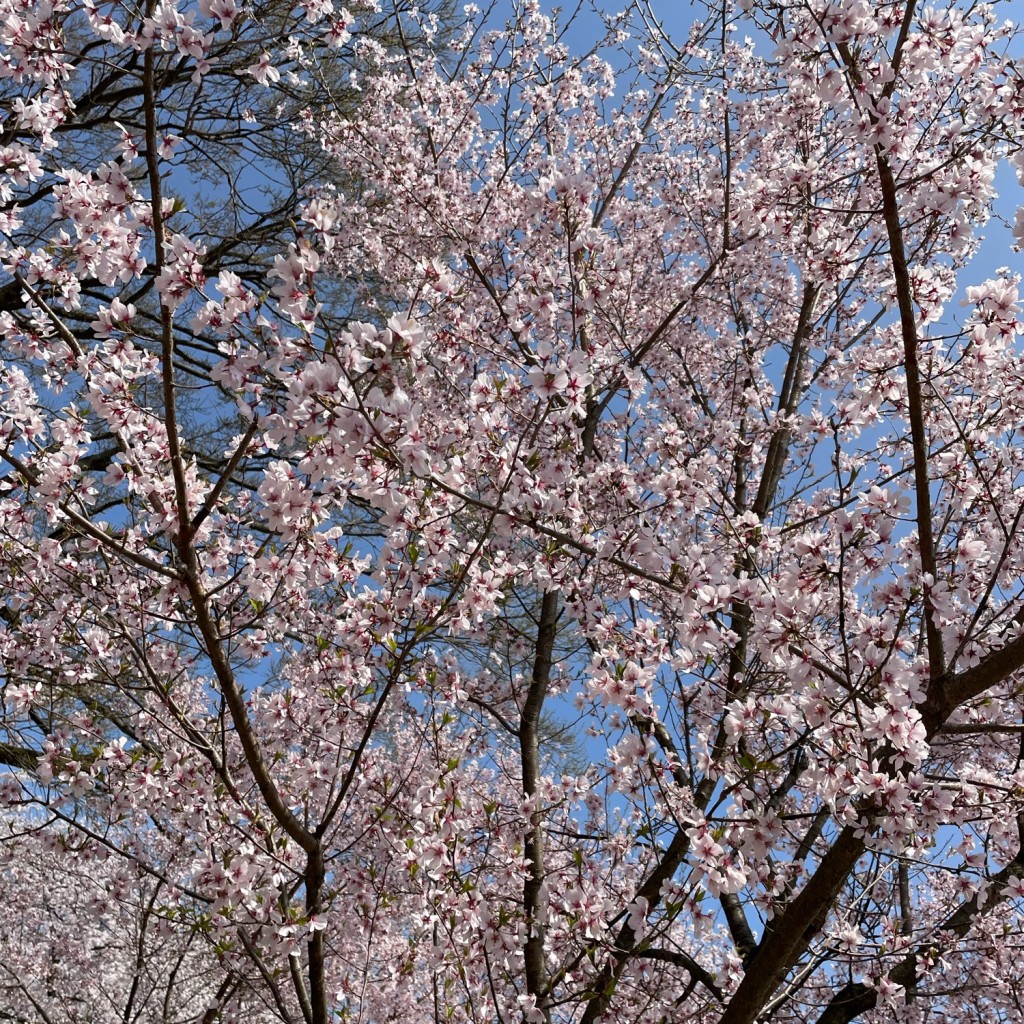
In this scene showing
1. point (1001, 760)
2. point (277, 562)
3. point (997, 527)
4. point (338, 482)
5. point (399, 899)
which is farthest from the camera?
point (1001, 760)

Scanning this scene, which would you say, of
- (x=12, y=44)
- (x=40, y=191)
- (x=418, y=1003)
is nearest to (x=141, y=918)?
(x=418, y=1003)

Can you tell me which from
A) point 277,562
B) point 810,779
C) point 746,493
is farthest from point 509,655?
point 810,779

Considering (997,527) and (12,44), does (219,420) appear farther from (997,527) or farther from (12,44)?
(997,527)

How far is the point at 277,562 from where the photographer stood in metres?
3.48

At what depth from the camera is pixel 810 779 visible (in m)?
2.86

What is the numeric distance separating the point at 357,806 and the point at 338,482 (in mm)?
4227

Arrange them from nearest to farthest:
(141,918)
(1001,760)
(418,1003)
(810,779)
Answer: (810,779), (141,918), (1001,760), (418,1003)

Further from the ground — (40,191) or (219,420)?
(40,191)

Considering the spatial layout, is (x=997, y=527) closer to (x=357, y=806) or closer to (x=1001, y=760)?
(x=1001, y=760)

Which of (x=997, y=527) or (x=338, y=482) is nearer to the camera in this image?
(x=338, y=482)

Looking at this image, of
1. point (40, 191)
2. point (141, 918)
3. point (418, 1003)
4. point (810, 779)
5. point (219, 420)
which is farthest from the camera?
point (219, 420)

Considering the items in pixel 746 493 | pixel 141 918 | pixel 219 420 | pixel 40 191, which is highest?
pixel 40 191

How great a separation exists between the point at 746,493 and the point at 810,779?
4379 mm

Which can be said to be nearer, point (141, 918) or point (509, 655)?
point (141, 918)
